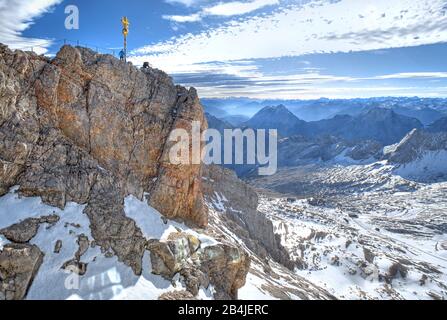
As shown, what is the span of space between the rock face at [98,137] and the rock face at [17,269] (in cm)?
218

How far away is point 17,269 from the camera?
114ft

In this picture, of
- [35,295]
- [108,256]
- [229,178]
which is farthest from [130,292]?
[229,178]

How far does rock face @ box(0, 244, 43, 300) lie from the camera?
1321 inches

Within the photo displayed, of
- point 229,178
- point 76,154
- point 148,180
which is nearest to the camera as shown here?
point 76,154

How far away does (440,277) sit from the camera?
158625mm

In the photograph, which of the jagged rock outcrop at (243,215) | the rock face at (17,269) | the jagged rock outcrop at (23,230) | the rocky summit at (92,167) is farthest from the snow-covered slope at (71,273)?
the jagged rock outcrop at (243,215)

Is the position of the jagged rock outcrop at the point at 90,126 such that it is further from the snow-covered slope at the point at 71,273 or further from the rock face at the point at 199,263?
the rock face at the point at 199,263

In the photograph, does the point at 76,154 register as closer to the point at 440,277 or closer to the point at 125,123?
the point at 125,123

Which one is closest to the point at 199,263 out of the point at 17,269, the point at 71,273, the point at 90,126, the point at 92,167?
the point at 71,273

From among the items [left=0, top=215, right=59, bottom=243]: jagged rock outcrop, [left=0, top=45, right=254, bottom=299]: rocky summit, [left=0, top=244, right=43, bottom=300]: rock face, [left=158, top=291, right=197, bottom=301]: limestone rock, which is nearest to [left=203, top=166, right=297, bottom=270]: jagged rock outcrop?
[left=0, top=45, right=254, bottom=299]: rocky summit

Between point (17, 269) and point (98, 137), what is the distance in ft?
66.7

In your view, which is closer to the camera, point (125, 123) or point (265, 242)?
point (125, 123)

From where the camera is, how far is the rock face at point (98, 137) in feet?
138

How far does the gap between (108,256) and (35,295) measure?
Result: 8084mm
